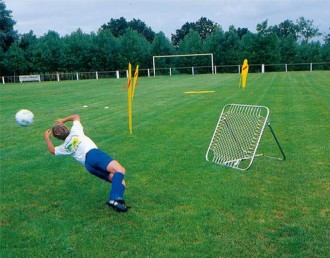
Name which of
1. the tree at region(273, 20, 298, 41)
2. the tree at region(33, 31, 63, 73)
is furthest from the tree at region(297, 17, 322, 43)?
the tree at region(33, 31, 63, 73)

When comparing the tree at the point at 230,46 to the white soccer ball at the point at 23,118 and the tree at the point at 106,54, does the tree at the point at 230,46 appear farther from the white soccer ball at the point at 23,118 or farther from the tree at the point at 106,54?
the white soccer ball at the point at 23,118

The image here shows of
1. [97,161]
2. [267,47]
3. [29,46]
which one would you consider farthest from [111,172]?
[29,46]

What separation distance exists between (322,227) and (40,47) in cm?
6232

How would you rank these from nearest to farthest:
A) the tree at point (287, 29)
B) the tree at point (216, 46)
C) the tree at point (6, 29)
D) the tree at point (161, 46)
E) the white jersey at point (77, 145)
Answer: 1. the white jersey at point (77, 145)
2. the tree at point (216, 46)
3. the tree at point (161, 46)
4. the tree at point (6, 29)
5. the tree at point (287, 29)

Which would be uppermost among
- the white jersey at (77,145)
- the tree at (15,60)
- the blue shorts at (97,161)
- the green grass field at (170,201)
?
the tree at (15,60)

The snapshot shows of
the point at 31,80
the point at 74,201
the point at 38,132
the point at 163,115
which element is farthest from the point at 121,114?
the point at 31,80

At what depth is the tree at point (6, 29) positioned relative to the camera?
67.8 m

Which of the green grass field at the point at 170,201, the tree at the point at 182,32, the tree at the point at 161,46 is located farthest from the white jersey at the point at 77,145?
the tree at the point at 182,32

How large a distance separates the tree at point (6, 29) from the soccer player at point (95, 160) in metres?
66.2

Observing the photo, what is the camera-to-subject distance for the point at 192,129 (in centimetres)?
1267

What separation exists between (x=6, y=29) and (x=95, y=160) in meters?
69.9

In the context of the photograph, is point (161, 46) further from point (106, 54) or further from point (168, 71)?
point (106, 54)

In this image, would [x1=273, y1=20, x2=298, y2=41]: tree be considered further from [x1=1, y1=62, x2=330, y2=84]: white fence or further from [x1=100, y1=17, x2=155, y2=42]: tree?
[x1=1, y1=62, x2=330, y2=84]: white fence

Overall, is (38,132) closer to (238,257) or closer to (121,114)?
(121,114)
